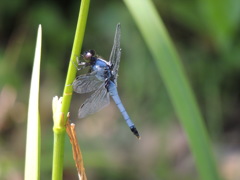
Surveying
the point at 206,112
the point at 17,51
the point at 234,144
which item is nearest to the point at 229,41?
the point at 206,112

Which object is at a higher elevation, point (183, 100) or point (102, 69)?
point (102, 69)

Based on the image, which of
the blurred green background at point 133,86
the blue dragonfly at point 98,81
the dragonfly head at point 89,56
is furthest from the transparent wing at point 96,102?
the blurred green background at point 133,86

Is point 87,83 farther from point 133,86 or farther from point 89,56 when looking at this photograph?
point 133,86

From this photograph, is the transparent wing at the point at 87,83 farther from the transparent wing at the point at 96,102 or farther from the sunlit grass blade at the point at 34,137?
the sunlit grass blade at the point at 34,137

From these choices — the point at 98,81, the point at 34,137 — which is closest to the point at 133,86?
the point at 98,81

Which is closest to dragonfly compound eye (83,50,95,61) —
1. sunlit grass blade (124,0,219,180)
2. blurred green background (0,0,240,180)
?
sunlit grass blade (124,0,219,180)

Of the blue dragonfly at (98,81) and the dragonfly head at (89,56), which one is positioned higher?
the dragonfly head at (89,56)
